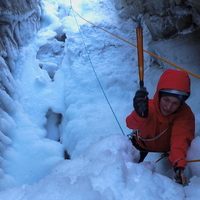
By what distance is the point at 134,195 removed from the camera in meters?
1.06

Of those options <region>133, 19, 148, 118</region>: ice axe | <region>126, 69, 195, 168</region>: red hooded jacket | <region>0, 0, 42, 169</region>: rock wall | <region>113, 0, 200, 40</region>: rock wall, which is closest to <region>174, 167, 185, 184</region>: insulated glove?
<region>126, 69, 195, 168</region>: red hooded jacket

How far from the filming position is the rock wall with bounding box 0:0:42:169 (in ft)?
9.61

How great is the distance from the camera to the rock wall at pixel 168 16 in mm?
3201

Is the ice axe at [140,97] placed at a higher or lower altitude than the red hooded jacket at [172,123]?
higher

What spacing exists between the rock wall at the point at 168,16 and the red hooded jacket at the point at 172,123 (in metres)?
2.17

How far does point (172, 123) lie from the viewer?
4.85ft

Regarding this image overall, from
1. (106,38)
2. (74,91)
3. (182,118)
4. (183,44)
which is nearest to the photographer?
(182,118)

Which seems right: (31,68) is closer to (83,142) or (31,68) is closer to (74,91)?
(74,91)

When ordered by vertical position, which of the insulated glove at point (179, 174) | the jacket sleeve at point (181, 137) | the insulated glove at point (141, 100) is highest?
the insulated glove at point (141, 100)

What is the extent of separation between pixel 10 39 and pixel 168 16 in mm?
3083

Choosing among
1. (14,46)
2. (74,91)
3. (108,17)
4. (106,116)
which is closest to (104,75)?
(74,91)

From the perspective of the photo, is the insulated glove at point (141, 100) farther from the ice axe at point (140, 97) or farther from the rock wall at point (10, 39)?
the rock wall at point (10, 39)

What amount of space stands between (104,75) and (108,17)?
235 cm

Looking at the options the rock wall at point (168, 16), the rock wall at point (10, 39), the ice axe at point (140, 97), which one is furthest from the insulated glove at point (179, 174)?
the rock wall at point (168, 16)
